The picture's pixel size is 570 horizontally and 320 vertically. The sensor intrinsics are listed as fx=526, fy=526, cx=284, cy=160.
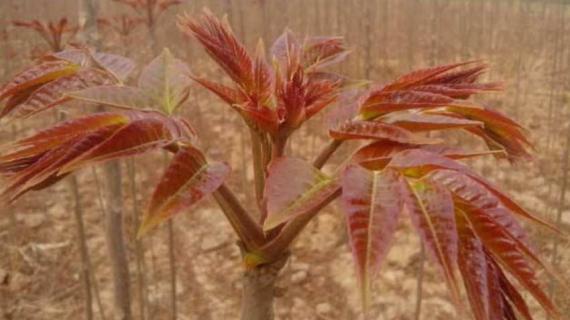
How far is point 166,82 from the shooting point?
0.63 meters

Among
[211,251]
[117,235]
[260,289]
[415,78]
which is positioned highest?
[415,78]

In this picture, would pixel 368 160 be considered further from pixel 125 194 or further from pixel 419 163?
pixel 125 194

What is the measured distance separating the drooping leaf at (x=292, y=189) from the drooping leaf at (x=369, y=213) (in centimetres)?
2

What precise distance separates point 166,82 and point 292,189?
10.6 inches

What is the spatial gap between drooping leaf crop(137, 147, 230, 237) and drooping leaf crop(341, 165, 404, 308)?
120 millimetres

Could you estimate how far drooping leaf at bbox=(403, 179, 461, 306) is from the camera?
39cm


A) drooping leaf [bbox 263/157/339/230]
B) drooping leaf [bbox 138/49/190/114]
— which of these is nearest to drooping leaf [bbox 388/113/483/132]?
drooping leaf [bbox 263/157/339/230]

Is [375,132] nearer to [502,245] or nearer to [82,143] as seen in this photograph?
[502,245]

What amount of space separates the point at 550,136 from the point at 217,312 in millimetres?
3548

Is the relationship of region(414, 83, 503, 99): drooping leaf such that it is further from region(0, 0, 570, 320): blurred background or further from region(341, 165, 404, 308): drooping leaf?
region(0, 0, 570, 320): blurred background

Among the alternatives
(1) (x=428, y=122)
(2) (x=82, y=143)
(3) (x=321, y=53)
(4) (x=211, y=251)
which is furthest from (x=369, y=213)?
(4) (x=211, y=251)

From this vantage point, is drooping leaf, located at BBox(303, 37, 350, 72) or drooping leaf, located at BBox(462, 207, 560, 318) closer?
drooping leaf, located at BBox(462, 207, 560, 318)

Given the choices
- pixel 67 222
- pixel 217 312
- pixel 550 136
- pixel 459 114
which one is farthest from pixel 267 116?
pixel 550 136

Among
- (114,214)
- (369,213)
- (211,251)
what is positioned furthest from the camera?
(211,251)
